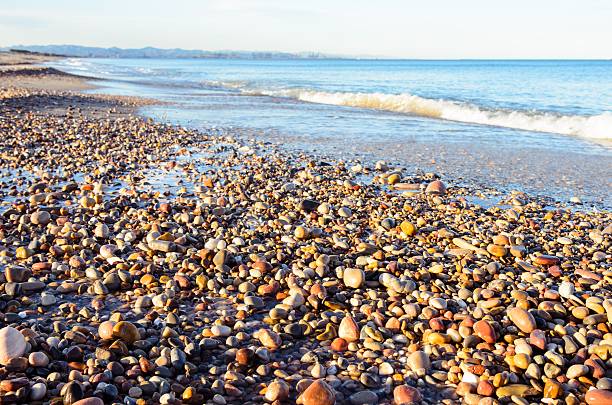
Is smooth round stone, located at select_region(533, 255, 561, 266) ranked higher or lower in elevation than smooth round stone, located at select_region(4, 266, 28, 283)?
lower

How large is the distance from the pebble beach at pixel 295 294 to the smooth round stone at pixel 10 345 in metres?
0.01

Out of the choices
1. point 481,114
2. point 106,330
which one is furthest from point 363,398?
point 481,114

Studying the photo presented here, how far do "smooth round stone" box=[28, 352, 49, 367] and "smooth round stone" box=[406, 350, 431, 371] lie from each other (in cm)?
207

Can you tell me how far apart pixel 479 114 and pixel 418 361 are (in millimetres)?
16827

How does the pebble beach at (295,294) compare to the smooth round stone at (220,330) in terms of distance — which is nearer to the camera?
the pebble beach at (295,294)

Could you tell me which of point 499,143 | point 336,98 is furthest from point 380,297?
point 336,98

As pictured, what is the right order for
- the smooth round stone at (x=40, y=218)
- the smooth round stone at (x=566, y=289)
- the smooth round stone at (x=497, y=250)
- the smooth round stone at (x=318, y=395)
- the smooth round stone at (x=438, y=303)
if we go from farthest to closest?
the smooth round stone at (x=40, y=218) → the smooth round stone at (x=497, y=250) → the smooth round stone at (x=566, y=289) → the smooth round stone at (x=438, y=303) → the smooth round stone at (x=318, y=395)

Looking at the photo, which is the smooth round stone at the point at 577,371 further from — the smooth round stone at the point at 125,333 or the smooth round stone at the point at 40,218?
the smooth round stone at the point at 40,218

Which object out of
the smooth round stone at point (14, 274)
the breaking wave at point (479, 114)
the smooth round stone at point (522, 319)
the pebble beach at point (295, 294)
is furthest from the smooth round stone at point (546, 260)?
the breaking wave at point (479, 114)

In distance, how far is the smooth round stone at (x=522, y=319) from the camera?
10.5 ft

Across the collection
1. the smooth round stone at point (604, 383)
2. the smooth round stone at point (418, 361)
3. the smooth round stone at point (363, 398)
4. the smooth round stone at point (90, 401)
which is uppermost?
the smooth round stone at point (90, 401)

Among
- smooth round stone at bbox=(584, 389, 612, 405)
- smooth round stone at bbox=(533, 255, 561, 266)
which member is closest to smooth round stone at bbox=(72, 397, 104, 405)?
smooth round stone at bbox=(584, 389, 612, 405)

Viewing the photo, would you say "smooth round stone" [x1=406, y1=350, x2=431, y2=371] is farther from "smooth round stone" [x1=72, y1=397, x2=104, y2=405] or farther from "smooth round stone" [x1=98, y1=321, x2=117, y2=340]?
"smooth round stone" [x1=98, y1=321, x2=117, y2=340]

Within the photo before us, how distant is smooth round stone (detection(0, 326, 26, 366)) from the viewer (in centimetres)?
265
